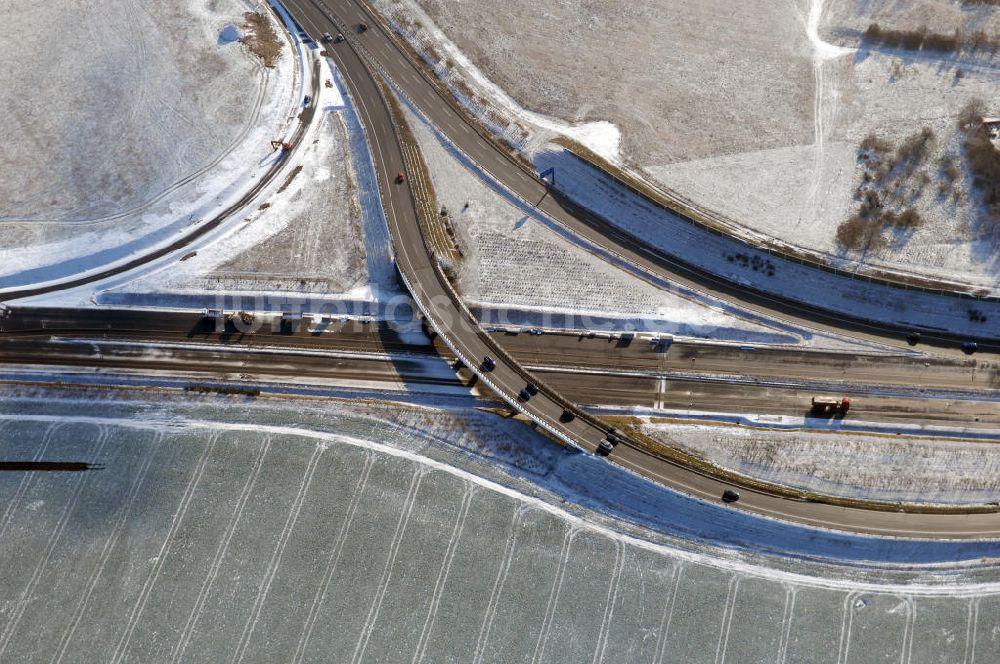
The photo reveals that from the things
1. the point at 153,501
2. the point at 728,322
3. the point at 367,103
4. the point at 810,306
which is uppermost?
the point at 367,103

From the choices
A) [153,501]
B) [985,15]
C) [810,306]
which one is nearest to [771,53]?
[985,15]

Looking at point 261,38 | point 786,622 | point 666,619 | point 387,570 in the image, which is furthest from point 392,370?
point 261,38

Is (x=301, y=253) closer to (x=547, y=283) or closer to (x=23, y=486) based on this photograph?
(x=547, y=283)

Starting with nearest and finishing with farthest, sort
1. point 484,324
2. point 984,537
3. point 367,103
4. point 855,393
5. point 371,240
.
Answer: point 984,537
point 855,393
point 484,324
point 371,240
point 367,103

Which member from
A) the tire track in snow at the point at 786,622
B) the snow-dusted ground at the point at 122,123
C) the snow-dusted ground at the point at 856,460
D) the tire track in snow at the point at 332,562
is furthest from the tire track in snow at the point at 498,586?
the snow-dusted ground at the point at 122,123

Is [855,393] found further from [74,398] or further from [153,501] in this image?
[74,398]

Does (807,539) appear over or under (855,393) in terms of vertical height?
under

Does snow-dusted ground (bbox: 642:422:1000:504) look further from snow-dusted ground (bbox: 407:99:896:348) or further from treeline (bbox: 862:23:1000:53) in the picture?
treeline (bbox: 862:23:1000:53)
